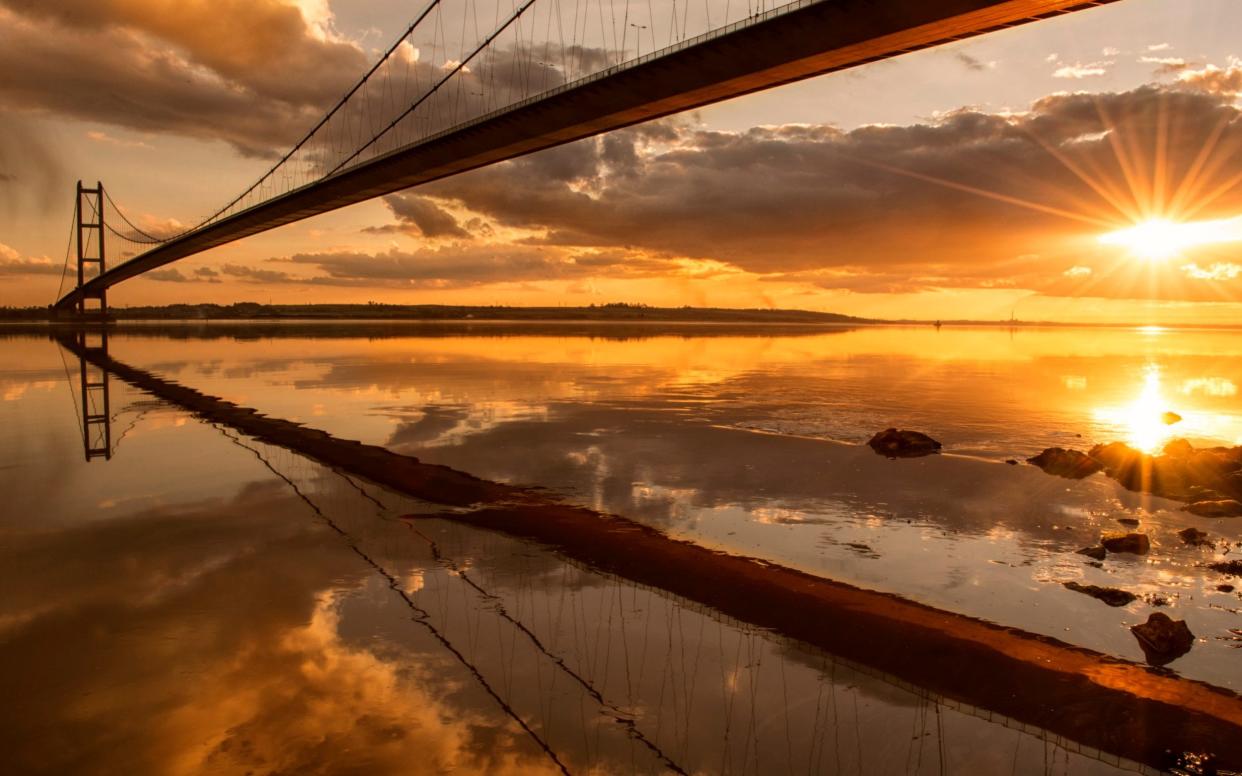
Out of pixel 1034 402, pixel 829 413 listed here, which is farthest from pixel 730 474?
pixel 1034 402

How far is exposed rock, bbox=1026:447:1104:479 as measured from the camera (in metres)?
14.2

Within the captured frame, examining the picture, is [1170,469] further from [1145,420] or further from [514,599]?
[514,599]

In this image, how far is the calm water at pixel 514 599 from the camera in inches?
208

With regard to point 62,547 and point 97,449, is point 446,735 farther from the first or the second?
point 97,449

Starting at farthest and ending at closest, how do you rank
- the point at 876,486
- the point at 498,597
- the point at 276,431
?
the point at 276,431 → the point at 876,486 → the point at 498,597

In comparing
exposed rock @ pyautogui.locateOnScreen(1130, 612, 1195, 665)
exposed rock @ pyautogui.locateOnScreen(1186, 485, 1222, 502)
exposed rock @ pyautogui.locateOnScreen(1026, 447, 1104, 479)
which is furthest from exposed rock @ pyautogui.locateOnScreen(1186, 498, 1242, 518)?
exposed rock @ pyautogui.locateOnScreen(1130, 612, 1195, 665)

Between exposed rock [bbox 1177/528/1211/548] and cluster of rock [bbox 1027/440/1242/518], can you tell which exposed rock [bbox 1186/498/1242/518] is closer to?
cluster of rock [bbox 1027/440/1242/518]

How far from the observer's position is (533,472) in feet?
47.4

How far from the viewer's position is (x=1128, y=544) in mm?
9781

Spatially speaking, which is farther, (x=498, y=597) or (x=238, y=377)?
(x=238, y=377)

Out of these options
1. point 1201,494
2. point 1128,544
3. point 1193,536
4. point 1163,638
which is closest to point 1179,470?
point 1201,494

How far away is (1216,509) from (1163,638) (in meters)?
6.21

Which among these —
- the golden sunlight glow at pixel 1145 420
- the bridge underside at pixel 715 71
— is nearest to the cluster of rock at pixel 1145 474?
the golden sunlight glow at pixel 1145 420

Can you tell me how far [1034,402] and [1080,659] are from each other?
21526mm
